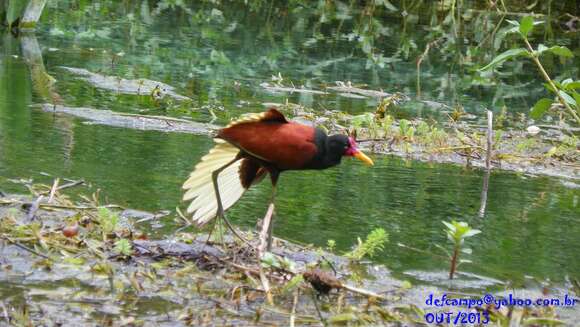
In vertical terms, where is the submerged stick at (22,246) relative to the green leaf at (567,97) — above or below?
below

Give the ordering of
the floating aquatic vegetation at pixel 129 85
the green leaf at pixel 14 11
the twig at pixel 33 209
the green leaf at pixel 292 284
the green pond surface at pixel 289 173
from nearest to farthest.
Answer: the green leaf at pixel 292 284 → the twig at pixel 33 209 → the green pond surface at pixel 289 173 → the floating aquatic vegetation at pixel 129 85 → the green leaf at pixel 14 11

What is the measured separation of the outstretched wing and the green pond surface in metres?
0.18

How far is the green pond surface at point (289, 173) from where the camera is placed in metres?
5.45

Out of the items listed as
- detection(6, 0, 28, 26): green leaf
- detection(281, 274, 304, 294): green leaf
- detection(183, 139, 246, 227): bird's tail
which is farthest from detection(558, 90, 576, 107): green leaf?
detection(6, 0, 28, 26): green leaf

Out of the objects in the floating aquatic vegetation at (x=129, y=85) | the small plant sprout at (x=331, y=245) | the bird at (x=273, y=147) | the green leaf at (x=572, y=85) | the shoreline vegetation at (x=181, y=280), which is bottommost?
the floating aquatic vegetation at (x=129, y=85)

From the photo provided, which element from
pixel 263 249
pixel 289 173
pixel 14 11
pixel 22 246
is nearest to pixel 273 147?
pixel 263 249

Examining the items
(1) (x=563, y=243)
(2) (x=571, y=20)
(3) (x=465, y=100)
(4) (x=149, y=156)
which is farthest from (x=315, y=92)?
(2) (x=571, y=20)

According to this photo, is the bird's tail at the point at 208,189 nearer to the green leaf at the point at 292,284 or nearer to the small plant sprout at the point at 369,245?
the small plant sprout at the point at 369,245

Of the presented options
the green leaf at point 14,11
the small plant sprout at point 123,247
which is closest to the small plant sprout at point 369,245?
the small plant sprout at point 123,247

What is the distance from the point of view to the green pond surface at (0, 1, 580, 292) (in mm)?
5453

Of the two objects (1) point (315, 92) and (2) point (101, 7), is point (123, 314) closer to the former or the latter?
(1) point (315, 92)

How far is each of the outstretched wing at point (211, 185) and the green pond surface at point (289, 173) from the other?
0.18 meters

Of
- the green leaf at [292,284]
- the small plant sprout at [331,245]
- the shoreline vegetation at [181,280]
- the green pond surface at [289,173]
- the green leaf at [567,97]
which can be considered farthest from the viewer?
the green leaf at [567,97]

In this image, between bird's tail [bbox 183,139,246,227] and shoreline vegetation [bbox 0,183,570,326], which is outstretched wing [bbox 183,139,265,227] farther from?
shoreline vegetation [bbox 0,183,570,326]
